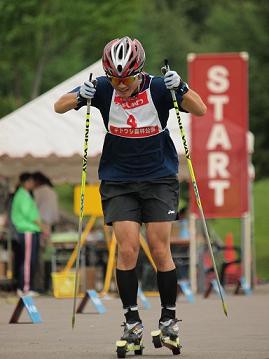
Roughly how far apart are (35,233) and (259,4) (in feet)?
73.7

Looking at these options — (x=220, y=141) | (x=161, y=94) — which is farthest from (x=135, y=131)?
(x=220, y=141)

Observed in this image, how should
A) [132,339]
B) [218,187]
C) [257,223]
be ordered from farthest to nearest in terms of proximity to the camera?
[257,223]
[218,187]
[132,339]

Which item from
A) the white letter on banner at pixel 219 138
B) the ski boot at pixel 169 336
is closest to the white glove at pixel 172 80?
the ski boot at pixel 169 336

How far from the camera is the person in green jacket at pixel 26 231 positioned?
21.5 metres

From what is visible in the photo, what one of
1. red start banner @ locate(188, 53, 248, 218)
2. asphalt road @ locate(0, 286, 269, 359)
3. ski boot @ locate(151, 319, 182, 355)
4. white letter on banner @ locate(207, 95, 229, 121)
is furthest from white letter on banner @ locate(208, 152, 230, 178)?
ski boot @ locate(151, 319, 182, 355)

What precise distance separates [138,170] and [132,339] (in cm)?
117

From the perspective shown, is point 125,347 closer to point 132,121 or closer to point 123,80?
point 132,121

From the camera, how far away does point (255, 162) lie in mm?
40094

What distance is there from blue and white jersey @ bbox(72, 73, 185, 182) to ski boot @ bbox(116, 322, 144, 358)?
1.01m

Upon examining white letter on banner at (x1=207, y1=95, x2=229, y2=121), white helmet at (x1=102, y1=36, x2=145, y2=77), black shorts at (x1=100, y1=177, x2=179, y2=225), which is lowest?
black shorts at (x1=100, y1=177, x2=179, y2=225)

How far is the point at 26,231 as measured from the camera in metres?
21.6

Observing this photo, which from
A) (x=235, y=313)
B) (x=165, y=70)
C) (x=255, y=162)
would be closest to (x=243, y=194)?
(x=235, y=313)

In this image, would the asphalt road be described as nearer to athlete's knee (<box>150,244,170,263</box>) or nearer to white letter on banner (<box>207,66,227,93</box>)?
athlete's knee (<box>150,244,170,263</box>)

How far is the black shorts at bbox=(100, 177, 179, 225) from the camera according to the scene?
10.3 meters
